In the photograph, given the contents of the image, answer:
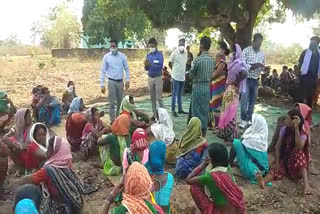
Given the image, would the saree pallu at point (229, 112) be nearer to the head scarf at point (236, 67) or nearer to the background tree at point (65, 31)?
the head scarf at point (236, 67)

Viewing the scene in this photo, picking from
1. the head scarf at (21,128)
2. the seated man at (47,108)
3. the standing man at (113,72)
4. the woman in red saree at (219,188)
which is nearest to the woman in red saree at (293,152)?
the woman in red saree at (219,188)

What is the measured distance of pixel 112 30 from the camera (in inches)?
1110

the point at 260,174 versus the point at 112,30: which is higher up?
the point at 112,30

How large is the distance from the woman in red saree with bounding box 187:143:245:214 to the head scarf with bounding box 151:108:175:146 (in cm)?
186

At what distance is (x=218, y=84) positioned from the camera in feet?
22.2

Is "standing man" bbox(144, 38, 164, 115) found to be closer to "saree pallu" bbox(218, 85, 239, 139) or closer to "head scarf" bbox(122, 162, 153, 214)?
"saree pallu" bbox(218, 85, 239, 139)

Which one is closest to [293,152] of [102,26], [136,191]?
[136,191]

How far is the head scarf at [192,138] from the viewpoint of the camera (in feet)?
16.3

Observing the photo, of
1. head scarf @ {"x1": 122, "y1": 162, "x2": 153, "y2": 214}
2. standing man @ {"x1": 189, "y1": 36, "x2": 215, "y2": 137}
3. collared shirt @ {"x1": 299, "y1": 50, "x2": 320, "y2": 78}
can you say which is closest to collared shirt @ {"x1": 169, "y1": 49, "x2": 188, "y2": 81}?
standing man @ {"x1": 189, "y1": 36, "x2": 215, "y2": 137}

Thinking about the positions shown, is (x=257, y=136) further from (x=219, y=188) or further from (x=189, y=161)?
(x=219, y=188)

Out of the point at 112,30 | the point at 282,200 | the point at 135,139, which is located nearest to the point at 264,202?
the point at 282,200

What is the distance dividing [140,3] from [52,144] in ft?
26.8

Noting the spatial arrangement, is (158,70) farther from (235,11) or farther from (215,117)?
(235,11)

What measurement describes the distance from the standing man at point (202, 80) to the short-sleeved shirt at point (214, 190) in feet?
9.41
